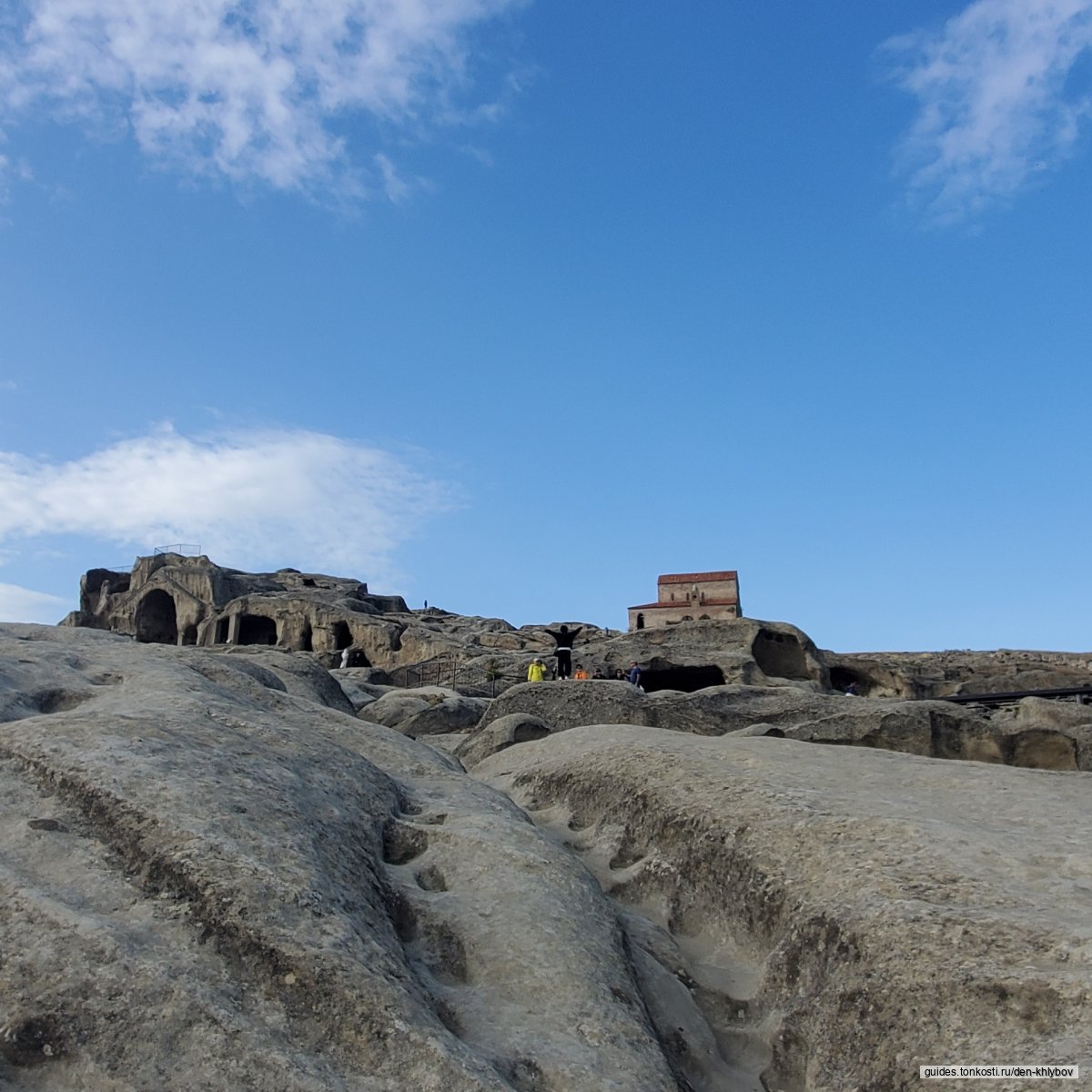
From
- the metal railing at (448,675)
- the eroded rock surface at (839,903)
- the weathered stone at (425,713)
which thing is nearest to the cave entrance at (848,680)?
the metal railing at (448,675)

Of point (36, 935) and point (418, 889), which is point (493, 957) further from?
point (36, 935)

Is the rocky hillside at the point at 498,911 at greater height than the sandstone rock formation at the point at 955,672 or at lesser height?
lesser

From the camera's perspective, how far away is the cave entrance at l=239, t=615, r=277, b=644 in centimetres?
4434

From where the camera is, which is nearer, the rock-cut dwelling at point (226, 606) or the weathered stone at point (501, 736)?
the weathered stone at point (501, 736)

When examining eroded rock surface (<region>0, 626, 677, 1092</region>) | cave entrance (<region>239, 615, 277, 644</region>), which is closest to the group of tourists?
eroded rock surface (<region>0, 626, 677, 1092</region>)

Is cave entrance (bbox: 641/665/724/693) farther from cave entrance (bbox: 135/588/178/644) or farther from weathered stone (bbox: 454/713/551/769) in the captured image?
cave entrance (bbox: 135/588/178/644)

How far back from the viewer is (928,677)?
36.9 metres

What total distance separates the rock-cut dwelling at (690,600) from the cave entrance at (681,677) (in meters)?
28.9

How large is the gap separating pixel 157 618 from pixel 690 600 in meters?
25.9

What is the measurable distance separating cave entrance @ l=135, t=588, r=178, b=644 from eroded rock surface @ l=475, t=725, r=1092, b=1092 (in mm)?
45755

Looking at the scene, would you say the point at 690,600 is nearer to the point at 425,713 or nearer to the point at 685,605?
the point at 685,605

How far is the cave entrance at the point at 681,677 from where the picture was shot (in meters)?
27.6

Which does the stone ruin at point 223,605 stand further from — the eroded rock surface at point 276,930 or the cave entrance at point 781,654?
the eroded rock surface at point 276,930

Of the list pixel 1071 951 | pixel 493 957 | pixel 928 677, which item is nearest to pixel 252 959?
pixel 493 957
